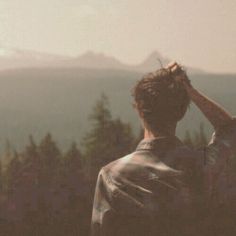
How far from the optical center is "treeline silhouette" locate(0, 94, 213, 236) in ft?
23.3

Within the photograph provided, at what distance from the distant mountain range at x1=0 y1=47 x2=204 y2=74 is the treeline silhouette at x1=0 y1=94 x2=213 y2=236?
0.51 m

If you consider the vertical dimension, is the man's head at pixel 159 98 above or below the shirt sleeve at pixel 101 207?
above

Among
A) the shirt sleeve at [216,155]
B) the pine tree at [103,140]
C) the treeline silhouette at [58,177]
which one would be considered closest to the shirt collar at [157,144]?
the shirt sleeve at [216,155]

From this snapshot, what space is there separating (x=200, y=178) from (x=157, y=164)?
167mm

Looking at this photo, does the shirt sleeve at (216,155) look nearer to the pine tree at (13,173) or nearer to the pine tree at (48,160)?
the pine tree at (48,160)

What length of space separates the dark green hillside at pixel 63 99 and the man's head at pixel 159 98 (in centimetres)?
454

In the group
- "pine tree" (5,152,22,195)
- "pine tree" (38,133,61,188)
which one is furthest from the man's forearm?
"pine tree" (5,152,22,195)

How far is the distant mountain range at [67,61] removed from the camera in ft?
23.1

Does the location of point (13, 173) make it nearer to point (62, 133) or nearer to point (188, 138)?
point (62, 133)

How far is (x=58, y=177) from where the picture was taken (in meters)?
7.82

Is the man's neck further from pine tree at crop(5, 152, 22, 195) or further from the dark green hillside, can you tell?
pine tree at crop(5, 152, 22, 195)

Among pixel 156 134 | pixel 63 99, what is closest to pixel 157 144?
pixel 156 134

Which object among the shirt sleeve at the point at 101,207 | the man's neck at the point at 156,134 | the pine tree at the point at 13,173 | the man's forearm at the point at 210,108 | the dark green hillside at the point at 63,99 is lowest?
the pine tree at the point at 13,173

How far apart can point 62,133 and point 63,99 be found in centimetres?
38
